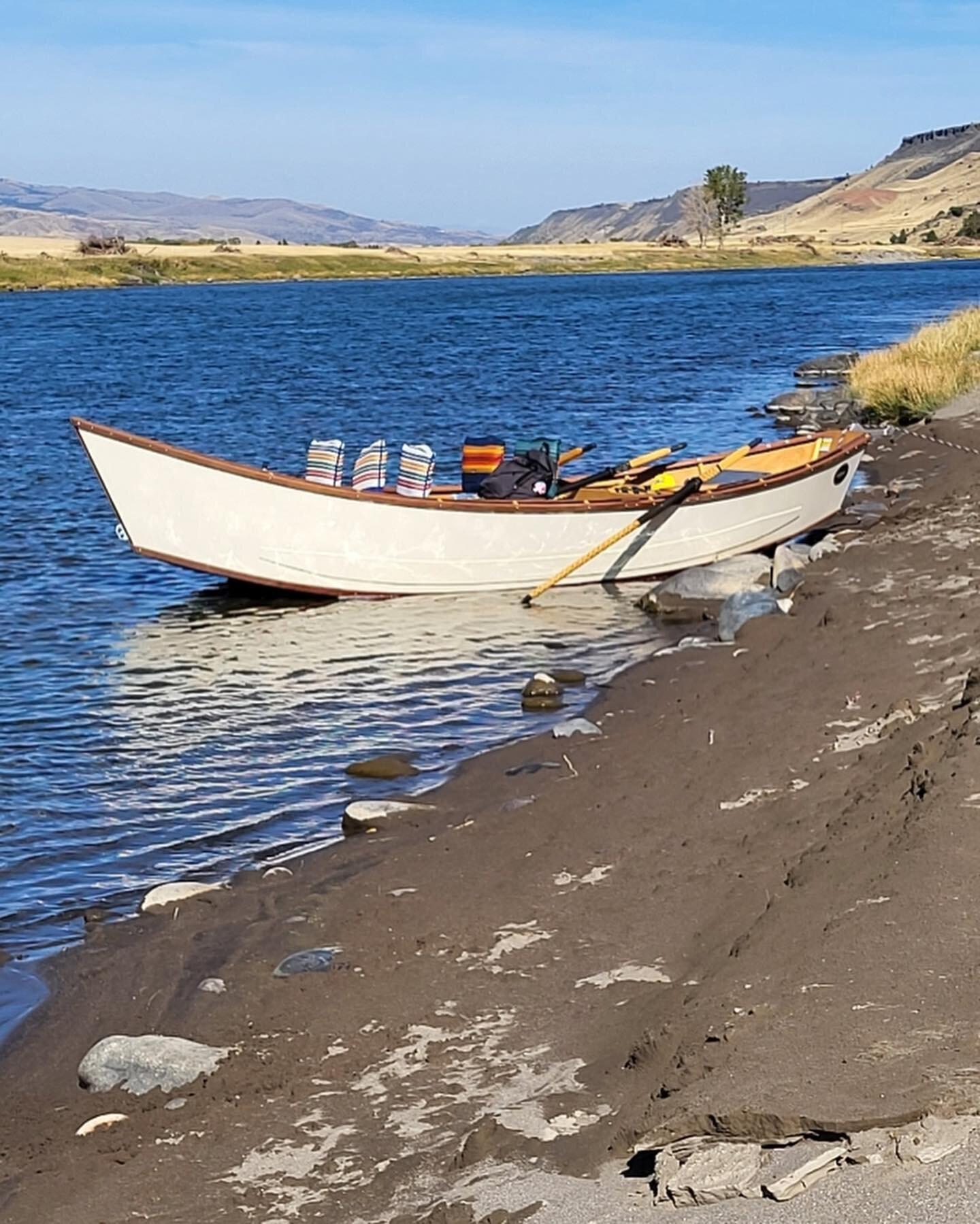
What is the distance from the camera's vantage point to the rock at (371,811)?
32.8 ft

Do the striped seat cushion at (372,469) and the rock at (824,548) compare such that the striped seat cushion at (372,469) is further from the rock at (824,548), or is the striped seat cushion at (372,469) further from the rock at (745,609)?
A: the rock at (824,548)

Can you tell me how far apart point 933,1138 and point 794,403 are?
27448mm

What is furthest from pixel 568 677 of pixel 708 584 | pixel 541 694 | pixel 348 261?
pixel 348 261

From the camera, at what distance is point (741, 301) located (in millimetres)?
76562

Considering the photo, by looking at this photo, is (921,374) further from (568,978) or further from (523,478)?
(568,978)

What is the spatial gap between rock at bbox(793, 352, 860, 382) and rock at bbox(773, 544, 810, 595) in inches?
833

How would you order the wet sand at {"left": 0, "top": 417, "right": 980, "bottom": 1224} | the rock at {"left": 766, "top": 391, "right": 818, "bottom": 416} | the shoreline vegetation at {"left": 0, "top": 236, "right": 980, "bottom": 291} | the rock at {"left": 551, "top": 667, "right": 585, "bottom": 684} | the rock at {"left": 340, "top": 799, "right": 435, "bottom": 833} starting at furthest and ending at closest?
the shoreline vegetation at {"left": 0, "top": 236, "right": 980, "bottom": 291}, the rock at {"left": 766, "top": 391, "right": 818, "bottom": 416}, the rock at {"left": 551, "top": 667, "right": 585, "bottom": 684}, the rock at {"left": 340, "top": 799, "right": 435, "bottom": 833}, the wet sand at {"left": 0, "top": 417, "right": 980, "bottom": 1224}

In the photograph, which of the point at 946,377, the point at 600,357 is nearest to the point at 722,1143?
the point at 946,377

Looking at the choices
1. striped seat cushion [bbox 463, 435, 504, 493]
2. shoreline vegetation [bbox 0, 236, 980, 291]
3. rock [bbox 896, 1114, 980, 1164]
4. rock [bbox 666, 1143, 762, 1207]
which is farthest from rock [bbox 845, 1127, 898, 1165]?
shoreline vegetation [bbox 0, 236, 980, 291]

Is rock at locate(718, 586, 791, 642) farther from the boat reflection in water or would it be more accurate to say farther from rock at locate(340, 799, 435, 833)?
rock at locate(340, 799, 435, 833)

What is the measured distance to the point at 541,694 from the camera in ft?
42.2

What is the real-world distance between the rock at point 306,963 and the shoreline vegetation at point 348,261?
311 ft

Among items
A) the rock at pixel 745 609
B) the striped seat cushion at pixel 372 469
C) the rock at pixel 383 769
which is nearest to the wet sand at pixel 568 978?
the rock at pixel 383 769

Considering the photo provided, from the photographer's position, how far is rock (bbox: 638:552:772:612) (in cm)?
1602
